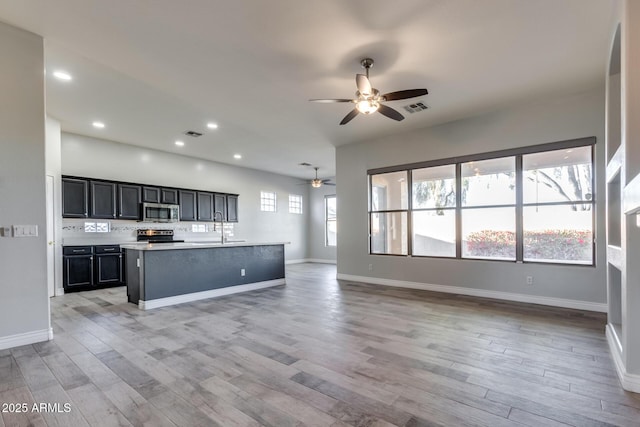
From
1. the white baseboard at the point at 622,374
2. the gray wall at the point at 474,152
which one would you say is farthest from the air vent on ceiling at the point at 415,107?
the white baseboard at the point at 622,374

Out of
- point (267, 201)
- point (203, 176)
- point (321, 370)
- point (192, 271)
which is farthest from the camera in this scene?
point (267, 201)

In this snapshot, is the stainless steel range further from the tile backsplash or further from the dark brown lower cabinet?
the dark brown lower cabinet

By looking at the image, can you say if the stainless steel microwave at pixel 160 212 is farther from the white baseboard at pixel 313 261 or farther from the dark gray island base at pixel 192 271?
the white baseboard at pixel 313 261

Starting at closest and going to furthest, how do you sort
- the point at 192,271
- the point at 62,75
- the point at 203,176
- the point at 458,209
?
the point at 62,75 → the point at 192,271 → the point at 458,209 → the point at 203,176

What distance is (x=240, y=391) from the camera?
2.26 meters

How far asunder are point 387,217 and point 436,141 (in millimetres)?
1776

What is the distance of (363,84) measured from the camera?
327 cm

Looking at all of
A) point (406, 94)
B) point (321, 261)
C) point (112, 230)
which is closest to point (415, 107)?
→ point (406, 94)

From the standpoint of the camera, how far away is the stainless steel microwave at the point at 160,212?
7031mm

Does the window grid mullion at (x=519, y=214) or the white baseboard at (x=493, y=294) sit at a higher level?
the window grid mullion at (x=519, y=214)

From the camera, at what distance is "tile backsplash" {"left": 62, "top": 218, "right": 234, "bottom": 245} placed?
6.22m

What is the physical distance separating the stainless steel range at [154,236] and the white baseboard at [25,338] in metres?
4.00

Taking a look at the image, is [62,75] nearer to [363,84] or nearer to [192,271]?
[192,271]

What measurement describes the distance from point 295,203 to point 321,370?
900cm
